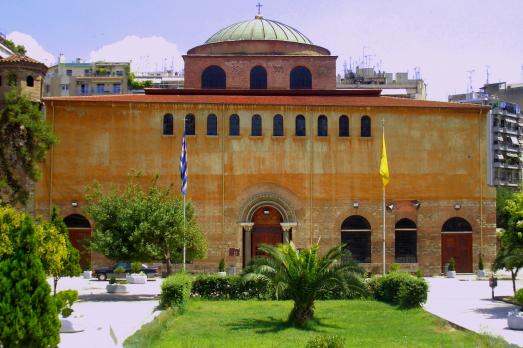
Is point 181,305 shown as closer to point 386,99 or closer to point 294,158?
point 294,158

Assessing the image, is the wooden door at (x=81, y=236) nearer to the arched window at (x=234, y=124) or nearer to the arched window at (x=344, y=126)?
the arched window at (x=234, y=124)

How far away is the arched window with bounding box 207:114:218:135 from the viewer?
41.3m

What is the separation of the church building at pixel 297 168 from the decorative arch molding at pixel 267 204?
0.06 m

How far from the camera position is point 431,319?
75.0 ft

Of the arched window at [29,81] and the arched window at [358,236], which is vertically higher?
the arched window at [29,81]

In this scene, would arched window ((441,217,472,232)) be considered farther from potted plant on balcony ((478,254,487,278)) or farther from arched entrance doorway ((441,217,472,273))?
potted plant on balcony ((478,254,487,278))

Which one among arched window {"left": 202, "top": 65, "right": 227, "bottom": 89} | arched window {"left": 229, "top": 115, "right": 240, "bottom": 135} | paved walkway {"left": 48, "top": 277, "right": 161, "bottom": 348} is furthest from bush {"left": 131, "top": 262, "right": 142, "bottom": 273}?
arched window {"left": 202, "top": 65, "right": 227, "bottom": 89}

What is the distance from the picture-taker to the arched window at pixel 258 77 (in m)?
48.8

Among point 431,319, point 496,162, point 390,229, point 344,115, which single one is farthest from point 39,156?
point 496,162

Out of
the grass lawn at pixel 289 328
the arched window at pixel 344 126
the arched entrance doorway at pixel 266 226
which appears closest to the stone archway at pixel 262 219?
the arched entrance doorway at pixel 266 226

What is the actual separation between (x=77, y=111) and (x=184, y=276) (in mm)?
17644

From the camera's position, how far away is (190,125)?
41219 mm

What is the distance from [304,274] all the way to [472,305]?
28.0 feet

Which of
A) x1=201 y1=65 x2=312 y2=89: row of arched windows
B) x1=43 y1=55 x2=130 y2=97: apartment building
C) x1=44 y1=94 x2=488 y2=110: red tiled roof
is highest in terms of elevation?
x1=43 y1=55 x2=130 y2=97: apartment building
